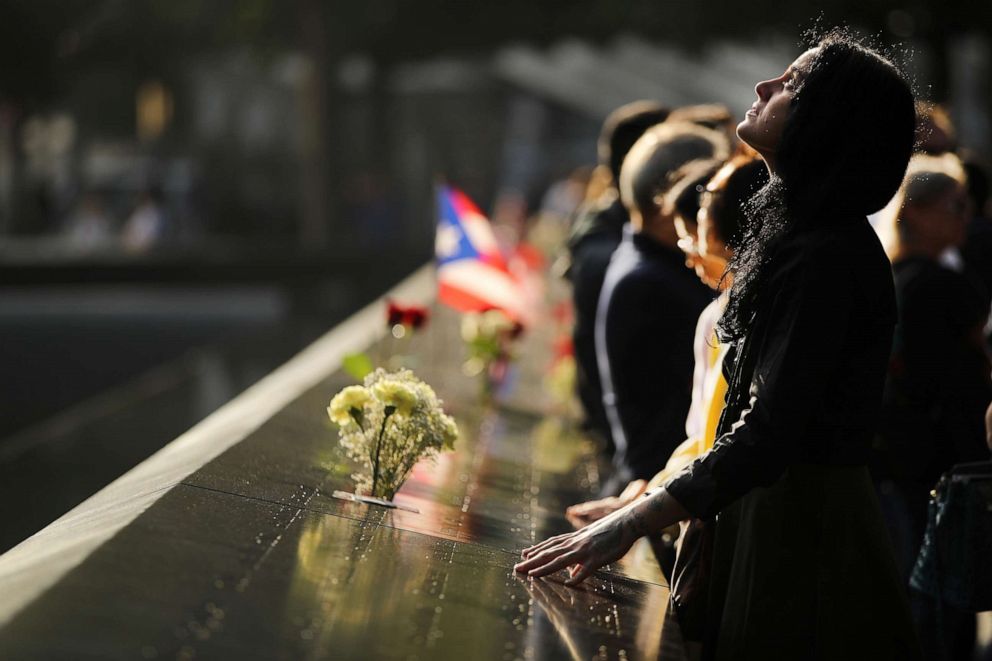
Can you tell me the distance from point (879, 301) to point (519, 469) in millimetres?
3806

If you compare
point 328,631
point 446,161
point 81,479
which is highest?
point 446,161

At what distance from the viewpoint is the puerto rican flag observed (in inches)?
404

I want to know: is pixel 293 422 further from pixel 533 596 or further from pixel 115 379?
pixel 115 379

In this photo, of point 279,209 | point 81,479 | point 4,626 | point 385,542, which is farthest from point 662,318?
point 279,209

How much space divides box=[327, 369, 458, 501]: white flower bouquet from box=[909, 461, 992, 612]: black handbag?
4.31ft

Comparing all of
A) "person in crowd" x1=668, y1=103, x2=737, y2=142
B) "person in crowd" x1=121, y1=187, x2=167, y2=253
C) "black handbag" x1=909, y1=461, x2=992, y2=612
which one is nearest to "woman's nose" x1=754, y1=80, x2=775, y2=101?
"black handbag" x1=909, y1=461, x2=992, y2=612

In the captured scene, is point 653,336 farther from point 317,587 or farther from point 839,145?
point 317,587

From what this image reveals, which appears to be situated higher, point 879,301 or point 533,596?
point 879,301

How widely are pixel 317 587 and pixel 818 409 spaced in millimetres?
1057

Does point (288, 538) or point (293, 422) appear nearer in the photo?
point (288, 538)

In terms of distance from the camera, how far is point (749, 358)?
3438 mm

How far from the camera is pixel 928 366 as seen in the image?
17.7 ft

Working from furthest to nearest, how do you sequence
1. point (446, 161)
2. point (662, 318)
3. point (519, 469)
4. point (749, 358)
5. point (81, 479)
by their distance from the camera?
point (446, 161), point (81, 479), point (519, 469), point (662, 318), point (749, 358)

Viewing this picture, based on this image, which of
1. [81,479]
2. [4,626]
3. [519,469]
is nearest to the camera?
[4,626]
